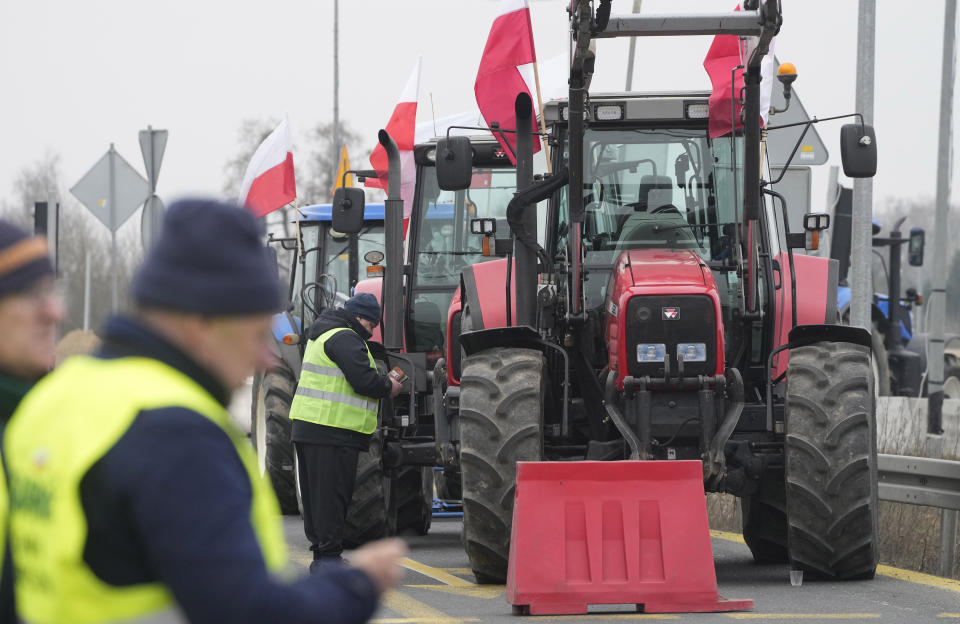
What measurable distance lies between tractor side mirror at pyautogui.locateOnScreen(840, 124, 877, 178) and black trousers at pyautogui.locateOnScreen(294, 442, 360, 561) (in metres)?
3.42

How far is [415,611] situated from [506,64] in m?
4.69

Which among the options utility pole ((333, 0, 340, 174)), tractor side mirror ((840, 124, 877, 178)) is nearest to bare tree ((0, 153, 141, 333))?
utility pole ((333, 0, 340, 174))

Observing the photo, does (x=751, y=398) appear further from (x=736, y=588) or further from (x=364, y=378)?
(x=364, y=378)

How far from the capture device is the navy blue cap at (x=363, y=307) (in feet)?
35.7

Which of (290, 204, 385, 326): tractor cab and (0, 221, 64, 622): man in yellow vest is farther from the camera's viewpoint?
(290, 204, 385, 326): tractor cab

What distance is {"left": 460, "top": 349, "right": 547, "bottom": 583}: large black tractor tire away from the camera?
962 cm

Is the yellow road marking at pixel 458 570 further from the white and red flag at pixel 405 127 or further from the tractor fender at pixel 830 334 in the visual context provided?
the white and red flag at pixel 405 127

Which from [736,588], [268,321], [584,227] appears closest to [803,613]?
[736,588]

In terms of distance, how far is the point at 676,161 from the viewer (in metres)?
11.0

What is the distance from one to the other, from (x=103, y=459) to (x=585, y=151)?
866 cm

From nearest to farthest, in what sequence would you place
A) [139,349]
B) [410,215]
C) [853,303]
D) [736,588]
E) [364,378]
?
[139,349] → [736,588] → [364,378] → [410,215] → [853,303]

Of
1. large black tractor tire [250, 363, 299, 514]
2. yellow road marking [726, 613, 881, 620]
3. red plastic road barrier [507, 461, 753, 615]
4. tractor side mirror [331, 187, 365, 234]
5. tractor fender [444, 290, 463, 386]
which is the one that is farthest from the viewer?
large black tractor tire [250, 363, 299, 514]

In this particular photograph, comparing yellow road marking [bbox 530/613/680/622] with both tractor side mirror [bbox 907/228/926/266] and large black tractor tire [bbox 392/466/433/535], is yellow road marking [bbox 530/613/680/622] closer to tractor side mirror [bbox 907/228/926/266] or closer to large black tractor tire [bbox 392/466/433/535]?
large black tractor tire [bbox 392/466/433/535]

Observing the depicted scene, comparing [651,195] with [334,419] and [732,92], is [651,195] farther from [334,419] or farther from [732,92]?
[334,419]
